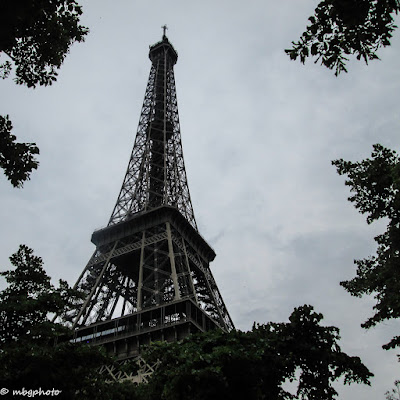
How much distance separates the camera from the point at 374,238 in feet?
60.8

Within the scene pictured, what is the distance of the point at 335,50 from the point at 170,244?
34166mm

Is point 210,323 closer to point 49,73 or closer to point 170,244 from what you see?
point 170,244

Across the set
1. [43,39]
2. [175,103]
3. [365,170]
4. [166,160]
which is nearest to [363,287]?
[365,170]

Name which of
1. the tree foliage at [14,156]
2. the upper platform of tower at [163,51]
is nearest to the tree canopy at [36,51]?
the tree foliage at [14,156]

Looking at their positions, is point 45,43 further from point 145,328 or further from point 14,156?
point 145,328

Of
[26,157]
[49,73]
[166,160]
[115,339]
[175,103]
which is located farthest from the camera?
[175,103]

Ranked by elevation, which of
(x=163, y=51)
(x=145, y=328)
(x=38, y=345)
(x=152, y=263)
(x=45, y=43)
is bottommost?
(x=38, y=345)

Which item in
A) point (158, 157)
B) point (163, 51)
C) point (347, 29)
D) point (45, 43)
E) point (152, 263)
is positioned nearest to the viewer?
point (347, 29)

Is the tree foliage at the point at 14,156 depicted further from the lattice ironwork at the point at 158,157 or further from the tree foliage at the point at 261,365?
the lattice ironwork at the point at 158,157

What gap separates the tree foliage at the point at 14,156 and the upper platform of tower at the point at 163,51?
69.8 metres

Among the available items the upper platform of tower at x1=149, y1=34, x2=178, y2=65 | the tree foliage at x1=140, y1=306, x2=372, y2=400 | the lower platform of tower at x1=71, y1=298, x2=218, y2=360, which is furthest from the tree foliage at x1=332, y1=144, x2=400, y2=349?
the upper platform of tower at x1=149, y1=34, x2=178, y2=65

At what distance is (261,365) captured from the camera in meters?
15.2

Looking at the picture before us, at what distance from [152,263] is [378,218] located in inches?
1144

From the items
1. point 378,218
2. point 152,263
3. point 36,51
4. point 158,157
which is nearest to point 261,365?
point 378,218
